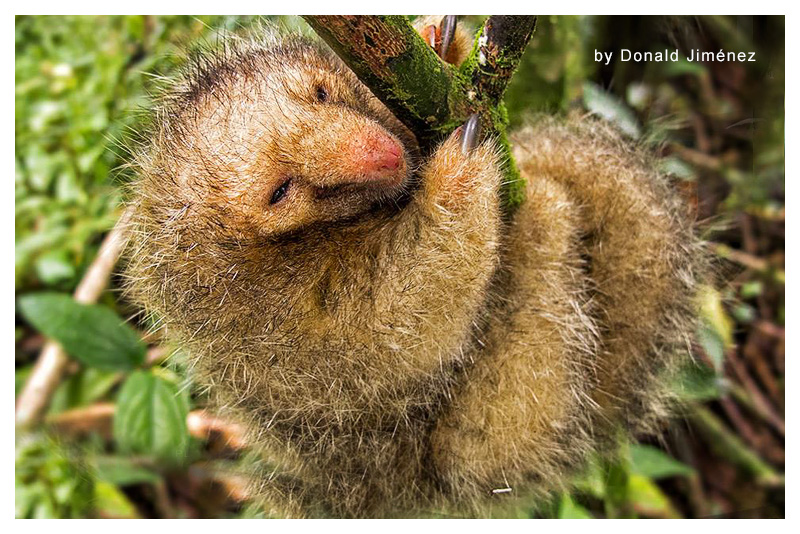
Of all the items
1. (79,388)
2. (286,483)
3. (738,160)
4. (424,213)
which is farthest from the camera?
(738,160)

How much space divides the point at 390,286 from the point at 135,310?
1.14 meters

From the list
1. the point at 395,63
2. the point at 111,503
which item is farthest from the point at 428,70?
the point at 111,503

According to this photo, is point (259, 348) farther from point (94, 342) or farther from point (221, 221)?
point (94, 342)

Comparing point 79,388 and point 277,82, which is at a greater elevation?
point 277,82

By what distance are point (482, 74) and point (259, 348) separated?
0.88 meters

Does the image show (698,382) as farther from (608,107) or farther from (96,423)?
(96,423)

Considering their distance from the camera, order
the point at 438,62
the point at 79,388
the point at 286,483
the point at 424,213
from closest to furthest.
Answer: the point at 438,62 < the point at 424,213 < the point at 286,483 < the point at 79,388

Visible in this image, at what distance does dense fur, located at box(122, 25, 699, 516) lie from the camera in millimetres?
1551

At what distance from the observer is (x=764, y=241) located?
343 cm

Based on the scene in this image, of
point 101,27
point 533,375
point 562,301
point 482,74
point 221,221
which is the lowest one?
point 533,375

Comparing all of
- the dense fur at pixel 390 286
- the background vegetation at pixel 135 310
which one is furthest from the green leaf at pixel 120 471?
the dense fur at pixel 390 286

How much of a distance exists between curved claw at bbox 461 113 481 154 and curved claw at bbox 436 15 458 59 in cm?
35

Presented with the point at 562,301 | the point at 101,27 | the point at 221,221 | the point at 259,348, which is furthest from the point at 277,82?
the point at 101,27

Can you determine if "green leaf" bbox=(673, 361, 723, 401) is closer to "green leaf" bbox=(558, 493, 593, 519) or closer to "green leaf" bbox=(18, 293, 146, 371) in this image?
"green leaf" bbox=(558, 493, 593, 519)
